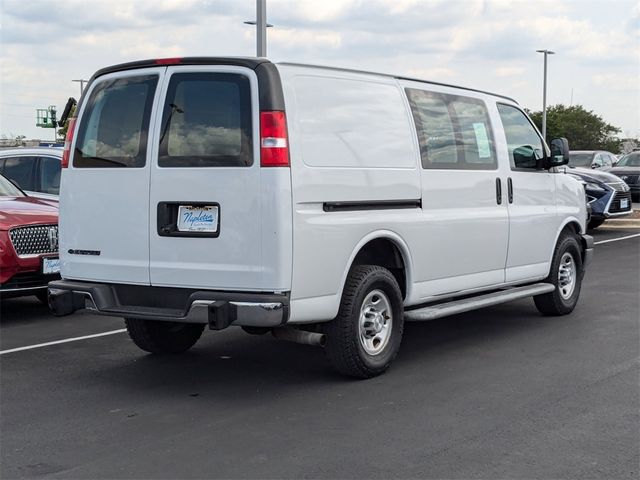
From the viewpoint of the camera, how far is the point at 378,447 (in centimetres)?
516

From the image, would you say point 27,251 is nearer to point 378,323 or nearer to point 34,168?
point 34,168

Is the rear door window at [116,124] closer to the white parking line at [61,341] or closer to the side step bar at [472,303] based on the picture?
the white parking line at [61,341]

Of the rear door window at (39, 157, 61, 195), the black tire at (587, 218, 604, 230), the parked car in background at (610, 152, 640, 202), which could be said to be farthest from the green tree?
the rear door window at (39, 157, 61, 195)

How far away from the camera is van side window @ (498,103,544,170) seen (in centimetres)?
873

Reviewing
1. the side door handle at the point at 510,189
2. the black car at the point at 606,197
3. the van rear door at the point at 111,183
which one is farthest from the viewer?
Answer: the black car at the point at 606,197

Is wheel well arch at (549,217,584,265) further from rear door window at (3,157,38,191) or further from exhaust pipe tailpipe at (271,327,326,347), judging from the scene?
rear door window at (3,157,38,191)

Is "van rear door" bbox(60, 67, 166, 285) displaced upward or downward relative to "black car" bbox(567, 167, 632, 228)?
upward

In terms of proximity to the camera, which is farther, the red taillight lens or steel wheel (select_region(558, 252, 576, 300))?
steel wheel (select_region(558, 252, 576, 300))

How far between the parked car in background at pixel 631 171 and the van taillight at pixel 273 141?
22.2 meters

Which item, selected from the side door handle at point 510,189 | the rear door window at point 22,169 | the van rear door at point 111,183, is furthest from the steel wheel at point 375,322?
the rear door window at point 22,169

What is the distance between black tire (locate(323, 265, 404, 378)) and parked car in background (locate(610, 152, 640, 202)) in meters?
21.2

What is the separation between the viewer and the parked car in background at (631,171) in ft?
89.0

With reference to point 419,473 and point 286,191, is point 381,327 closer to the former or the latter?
point 286,191

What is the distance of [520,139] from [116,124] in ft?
13.2
